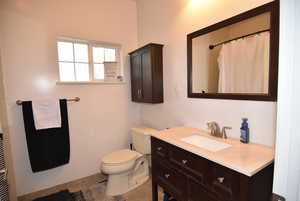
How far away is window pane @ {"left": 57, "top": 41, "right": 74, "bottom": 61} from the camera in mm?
2137

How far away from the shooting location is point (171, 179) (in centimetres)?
142

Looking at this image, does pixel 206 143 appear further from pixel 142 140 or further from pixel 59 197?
pixel 59 197

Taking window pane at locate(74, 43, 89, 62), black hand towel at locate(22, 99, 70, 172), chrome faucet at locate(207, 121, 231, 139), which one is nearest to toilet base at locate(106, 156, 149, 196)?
black hand towel at locate(22, 99, 70, 172)

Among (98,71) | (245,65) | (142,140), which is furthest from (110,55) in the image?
(245,65)

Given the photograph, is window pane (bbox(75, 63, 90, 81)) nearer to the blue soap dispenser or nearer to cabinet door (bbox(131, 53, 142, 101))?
cabinet door (bbox(131, 53, 142, 101))

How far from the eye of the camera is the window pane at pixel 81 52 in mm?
2268

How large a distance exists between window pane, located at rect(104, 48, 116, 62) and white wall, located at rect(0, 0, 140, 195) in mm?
173

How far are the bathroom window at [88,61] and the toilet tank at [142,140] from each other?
0.95m

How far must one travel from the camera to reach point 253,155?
1029 mm

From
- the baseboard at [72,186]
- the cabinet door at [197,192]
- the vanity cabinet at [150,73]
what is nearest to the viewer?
the cabinet door at [197,192]

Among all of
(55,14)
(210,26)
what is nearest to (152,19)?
(210,26)

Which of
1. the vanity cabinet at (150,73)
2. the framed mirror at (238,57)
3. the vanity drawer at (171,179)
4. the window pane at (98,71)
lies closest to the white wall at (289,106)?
the framed mirror at (238,57)

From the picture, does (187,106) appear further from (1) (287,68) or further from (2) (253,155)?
(1) (287,68)

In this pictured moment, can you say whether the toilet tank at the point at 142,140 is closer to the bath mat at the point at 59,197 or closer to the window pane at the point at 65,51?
the bath mat at the point at 59,197
